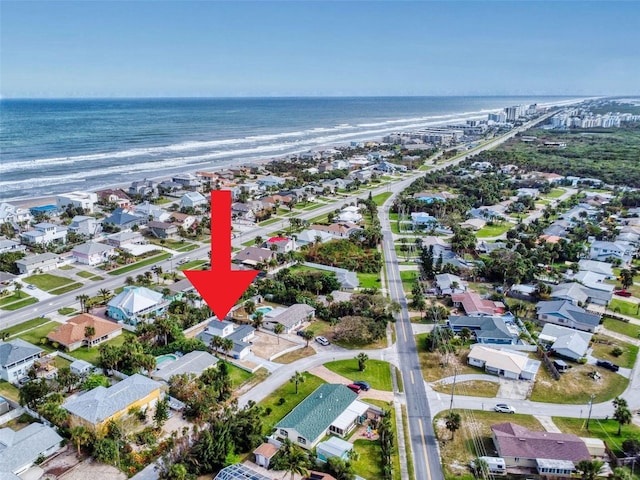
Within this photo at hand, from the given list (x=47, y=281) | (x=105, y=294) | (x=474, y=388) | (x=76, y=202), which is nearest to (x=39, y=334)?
(x=105, y=294)

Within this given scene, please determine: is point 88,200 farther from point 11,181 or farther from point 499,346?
point 499,346

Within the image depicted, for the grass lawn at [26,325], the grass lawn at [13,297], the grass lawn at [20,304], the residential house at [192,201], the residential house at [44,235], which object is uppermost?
the residential house at [192,201]

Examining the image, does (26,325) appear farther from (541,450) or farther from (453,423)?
(541,450)

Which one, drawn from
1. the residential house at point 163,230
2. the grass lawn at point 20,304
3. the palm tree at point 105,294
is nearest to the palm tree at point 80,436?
the palm tree at point 105,294

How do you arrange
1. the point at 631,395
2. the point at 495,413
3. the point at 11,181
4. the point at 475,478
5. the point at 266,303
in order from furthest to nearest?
the point at 11,181
the point at 266,303
the point at 631,395
the point at 495,413
the point at 475,478

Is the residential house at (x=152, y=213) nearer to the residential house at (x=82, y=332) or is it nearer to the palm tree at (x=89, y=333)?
the residential house at (x=82, y=332)

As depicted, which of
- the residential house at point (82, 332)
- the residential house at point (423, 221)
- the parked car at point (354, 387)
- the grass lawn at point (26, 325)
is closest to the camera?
the parked car at point (354, 387)

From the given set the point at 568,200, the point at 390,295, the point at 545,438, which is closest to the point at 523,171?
the point at 568,200

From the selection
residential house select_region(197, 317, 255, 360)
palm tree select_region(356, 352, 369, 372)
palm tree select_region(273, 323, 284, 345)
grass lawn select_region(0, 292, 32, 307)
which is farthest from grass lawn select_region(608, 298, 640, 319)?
grass lawn select_region(0, 292, 32, 307)
